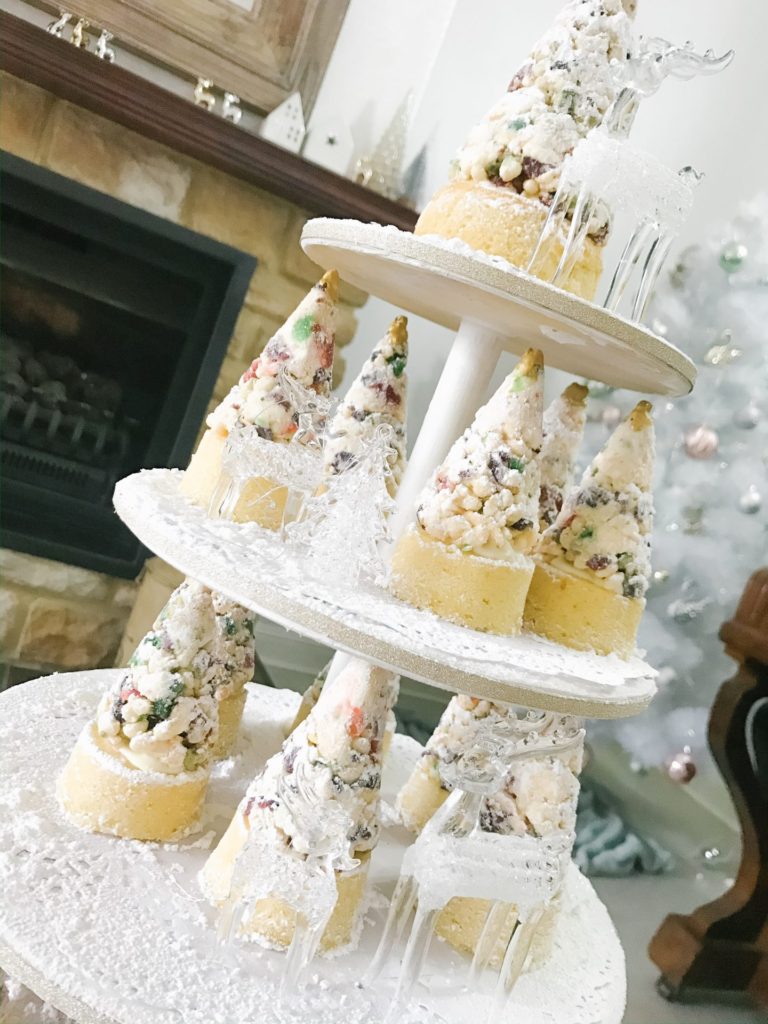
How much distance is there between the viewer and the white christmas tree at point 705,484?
6.82ft

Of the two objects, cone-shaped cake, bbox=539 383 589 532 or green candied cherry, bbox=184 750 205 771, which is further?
cone-shaped cake, bbox=539 383 589 532

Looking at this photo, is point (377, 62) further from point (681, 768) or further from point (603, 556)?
point (681, 768)

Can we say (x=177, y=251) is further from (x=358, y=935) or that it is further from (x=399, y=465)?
(x=358, y=935)

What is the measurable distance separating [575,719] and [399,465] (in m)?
0.38

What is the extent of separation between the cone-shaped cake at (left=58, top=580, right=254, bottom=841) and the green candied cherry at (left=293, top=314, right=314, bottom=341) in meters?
0.32

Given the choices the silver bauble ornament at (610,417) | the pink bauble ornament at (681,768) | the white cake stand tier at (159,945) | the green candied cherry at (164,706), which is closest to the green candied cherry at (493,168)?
the green candied cherry at (164,706)

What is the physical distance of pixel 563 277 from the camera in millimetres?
833

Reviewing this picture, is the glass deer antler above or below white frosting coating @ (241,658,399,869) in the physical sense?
above

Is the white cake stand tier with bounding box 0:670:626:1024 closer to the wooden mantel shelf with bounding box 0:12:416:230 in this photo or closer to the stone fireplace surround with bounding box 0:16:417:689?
the stone fireplace surround with bounding box 0:16:417:689

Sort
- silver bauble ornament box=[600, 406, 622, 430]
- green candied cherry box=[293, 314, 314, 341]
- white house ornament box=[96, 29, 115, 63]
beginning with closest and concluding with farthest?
green candied cherry box=[293, 314, 314, 341]
white house ornament box=[96, 29, 115, 63]
silver bauble ornament box=[600, 406, 622, 430]

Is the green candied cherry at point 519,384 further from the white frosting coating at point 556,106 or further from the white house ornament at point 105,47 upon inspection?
the white house ornament at point 105,47

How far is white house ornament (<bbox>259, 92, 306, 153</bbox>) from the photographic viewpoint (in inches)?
75.5

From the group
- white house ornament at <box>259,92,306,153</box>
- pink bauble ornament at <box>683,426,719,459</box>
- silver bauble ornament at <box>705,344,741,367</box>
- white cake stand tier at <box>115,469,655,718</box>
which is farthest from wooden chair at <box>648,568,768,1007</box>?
white house ornament at <box>259,92,306,153</box>

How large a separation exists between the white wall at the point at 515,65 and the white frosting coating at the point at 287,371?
1.44 metres
